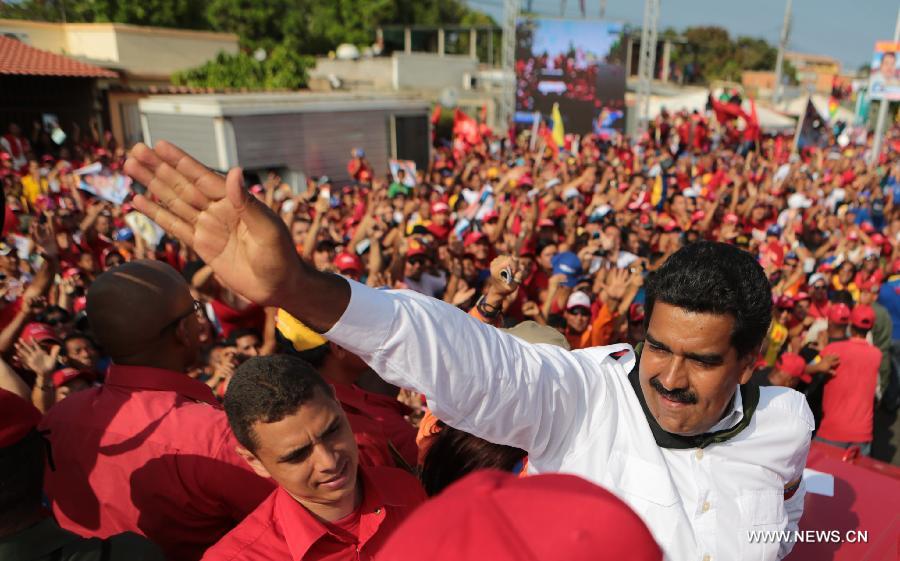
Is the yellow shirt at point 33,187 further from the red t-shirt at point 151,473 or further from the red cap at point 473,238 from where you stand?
the red t-shirt at point 151,473

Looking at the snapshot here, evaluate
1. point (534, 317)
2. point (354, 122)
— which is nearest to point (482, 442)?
point (534, 317)

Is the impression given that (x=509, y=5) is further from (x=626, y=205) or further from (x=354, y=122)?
(x=626, y=205)

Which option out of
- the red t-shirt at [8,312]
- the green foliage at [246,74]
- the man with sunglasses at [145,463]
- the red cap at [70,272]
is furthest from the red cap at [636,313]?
the green foliage at [246,74]

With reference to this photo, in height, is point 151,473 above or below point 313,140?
above

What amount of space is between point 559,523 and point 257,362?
4.11 ft

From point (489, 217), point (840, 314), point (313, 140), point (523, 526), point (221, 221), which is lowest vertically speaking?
point (840, 314)

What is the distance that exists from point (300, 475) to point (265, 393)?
24 cm

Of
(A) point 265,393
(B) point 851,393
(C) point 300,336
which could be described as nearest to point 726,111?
(B) point 851,393

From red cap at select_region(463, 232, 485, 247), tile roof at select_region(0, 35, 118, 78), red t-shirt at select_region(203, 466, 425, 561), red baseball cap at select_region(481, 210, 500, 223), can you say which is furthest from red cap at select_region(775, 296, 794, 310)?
tile roof at select_region(0, 35, 118, 78)

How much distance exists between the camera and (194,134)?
1184cm

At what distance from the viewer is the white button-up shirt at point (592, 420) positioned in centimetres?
113

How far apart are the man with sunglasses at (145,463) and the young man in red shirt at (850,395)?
4.08 metres

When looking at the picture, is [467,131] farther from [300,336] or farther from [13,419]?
[13,419]

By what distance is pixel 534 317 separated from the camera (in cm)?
466
